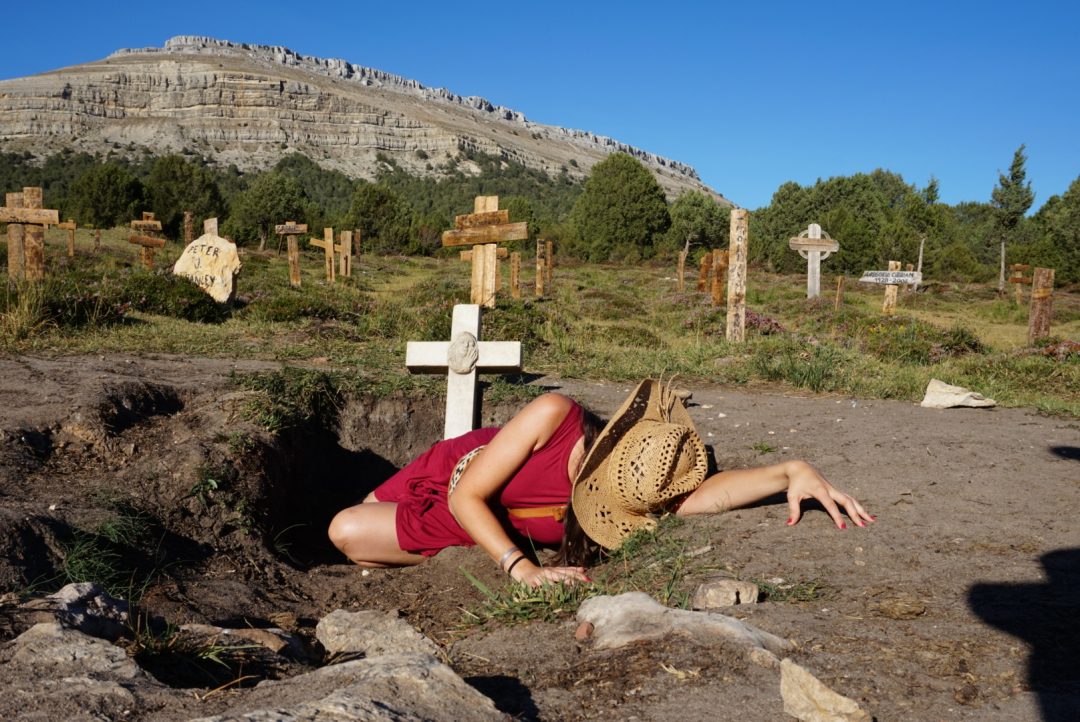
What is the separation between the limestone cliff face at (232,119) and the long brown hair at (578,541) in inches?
3922

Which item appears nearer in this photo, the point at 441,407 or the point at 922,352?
the point at 441,407

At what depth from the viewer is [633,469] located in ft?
11.7

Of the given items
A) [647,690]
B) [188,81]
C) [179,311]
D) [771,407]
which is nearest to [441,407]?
[771,407]

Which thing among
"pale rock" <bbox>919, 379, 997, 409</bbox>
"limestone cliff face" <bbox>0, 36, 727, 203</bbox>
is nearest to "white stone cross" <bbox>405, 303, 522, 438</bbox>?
"pale rock" <bbox>919, 379, 997, 409</bbox>

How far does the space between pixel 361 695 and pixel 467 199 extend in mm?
86918

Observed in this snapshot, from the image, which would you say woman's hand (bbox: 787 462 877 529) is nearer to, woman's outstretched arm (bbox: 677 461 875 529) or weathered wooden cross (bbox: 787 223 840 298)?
woman's outstretched arm (bbox: 677 461 875 529)

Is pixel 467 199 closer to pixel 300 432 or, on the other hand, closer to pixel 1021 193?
pixel 1021 193

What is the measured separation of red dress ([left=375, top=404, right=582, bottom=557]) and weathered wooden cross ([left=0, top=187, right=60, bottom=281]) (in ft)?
35.9

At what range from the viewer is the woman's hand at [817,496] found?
144 inches

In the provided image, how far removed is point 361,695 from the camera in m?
1.85

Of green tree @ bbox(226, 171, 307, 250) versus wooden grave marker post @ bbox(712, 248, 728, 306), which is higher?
green tree @ bbox(226, 171, 307, 250)

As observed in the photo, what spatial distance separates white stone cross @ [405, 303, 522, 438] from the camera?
A: 5.81m

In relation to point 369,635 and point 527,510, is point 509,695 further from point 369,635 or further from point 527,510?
point 527,510

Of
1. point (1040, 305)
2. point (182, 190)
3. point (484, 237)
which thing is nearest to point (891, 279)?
point (1040, 305)
